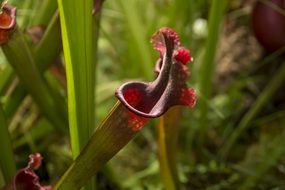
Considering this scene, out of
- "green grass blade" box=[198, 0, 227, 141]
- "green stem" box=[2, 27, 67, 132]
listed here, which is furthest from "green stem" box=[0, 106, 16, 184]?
"green grass blade" box=[198, 0, 227, 141]

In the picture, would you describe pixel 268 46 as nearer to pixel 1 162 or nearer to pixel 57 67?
pixel 57 67

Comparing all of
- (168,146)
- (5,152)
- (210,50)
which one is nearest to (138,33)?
(210,50)

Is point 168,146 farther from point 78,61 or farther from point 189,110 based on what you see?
point 189,110

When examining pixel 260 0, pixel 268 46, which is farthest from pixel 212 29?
pixel 268 46

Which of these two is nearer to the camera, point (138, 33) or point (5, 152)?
point (5, 152)

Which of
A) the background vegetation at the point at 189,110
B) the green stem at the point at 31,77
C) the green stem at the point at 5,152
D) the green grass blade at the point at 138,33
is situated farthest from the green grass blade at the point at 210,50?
the green stem at the point at 5,152
